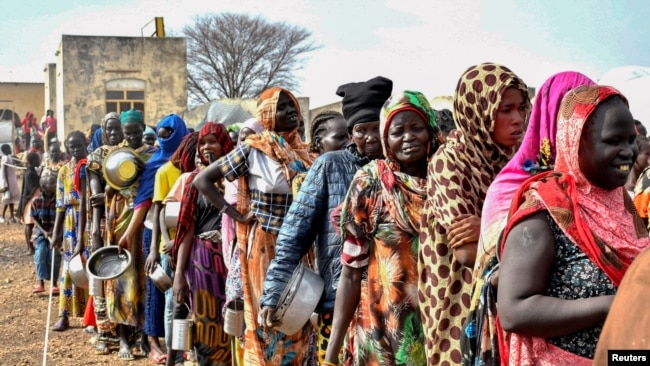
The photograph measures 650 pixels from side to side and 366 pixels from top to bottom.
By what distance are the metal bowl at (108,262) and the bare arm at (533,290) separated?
5.86 metres

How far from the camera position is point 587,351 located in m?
2.24

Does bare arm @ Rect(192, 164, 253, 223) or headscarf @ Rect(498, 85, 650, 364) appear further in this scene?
bare arm @ Rect(192, 164, 253, 223)

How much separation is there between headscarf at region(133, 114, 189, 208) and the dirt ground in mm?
1511

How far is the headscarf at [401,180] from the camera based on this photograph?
11.3 ft

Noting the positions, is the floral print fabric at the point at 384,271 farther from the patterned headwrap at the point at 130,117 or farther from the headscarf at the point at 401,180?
the patterned headwrap at the point at 130,117

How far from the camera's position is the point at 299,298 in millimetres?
4215

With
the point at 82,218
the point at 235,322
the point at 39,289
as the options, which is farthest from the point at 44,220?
the point at 235,322

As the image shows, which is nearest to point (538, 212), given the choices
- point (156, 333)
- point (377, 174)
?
point (377, 174)

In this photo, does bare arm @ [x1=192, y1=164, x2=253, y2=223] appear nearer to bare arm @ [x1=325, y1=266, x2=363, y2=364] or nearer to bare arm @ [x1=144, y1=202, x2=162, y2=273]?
bare arm @ [x1=144, y1=202, x2=162, y2=273]

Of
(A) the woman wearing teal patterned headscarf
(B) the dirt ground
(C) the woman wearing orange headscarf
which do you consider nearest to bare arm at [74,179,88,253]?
(B) the dirt ground

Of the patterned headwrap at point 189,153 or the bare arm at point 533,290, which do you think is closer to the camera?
the bare arm at point 533,290

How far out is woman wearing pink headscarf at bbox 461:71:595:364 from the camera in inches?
100.0

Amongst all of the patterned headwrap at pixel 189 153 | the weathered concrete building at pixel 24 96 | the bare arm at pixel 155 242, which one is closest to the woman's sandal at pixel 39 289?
the bare arm at pixel 155 242

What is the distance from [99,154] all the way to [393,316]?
533 cm
